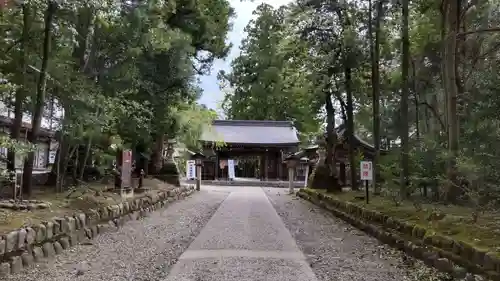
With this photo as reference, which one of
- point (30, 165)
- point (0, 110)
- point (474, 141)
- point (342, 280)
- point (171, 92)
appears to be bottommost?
point (342, 280)

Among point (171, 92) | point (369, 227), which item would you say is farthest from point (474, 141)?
point (171, 92)

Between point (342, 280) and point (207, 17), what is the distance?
593 inches

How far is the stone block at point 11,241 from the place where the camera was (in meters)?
5.26

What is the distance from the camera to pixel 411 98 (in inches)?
811

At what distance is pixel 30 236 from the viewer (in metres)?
5.84

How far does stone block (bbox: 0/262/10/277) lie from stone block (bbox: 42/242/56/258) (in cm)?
93

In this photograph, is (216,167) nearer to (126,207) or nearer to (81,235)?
(126,207)

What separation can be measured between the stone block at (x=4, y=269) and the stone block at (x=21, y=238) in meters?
0.35

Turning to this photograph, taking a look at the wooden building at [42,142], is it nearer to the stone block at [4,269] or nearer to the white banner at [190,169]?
the white banner at [190,169]

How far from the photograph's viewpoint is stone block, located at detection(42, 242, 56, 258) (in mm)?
6207

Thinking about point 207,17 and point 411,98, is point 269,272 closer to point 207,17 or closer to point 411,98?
point 207,17

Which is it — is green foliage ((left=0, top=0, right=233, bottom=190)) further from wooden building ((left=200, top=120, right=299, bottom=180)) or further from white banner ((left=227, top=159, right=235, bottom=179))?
wooden building ((left=200, top=120, right=299, bottom=180))

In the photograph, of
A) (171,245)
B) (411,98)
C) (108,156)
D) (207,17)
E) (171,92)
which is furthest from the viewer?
(411,98)

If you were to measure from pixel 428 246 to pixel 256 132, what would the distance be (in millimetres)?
29972
